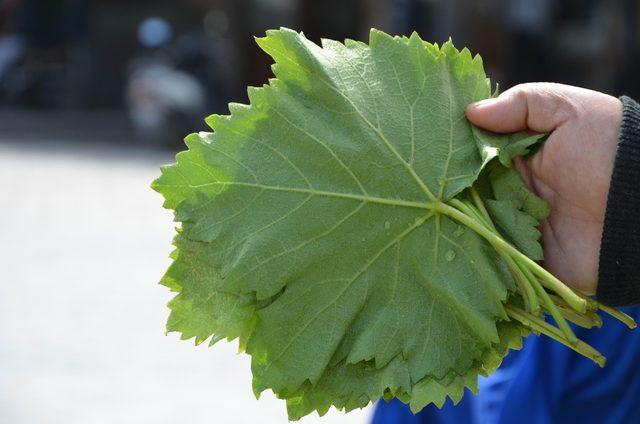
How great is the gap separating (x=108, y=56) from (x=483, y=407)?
1510cm

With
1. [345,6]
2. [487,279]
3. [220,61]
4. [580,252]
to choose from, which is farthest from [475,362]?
[345,6]

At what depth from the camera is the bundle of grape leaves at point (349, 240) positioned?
1.46m

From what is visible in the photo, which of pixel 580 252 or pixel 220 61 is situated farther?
pixel 220 61

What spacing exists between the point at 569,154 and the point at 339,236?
334 mm

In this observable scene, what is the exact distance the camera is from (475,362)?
1.50 metres

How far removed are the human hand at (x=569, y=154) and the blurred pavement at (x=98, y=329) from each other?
3502mm

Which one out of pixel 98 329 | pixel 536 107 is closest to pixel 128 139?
pixel 98 329

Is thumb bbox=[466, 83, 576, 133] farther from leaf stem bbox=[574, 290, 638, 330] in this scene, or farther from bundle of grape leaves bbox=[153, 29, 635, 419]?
leaf stem bbox=[574, 290, 638, 330]

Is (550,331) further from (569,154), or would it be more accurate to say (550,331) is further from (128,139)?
(128,139)

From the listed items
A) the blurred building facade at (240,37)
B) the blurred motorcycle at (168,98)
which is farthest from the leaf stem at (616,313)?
the blurred motorcycle at (168,98)

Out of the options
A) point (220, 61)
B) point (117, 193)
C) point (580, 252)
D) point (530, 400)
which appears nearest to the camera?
point (580, 252)

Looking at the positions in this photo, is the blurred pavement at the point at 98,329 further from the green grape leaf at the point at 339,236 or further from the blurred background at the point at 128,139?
the green grape leaf at the point at 339,236

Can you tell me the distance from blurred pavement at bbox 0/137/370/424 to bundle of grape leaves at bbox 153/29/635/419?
11.6 feet

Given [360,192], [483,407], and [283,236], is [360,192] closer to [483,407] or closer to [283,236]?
[283,236]
